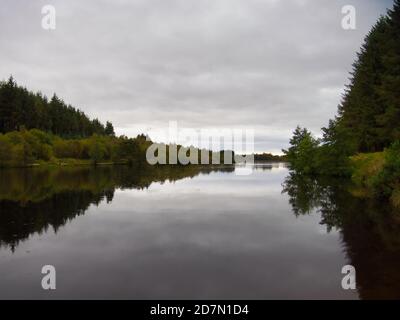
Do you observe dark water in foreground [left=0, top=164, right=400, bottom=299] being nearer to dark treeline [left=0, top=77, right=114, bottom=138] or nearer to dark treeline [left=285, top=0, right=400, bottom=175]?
dark treeline [left=285, top=0, right=400, bottom=175]

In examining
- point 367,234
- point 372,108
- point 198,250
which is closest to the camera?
point 198,250

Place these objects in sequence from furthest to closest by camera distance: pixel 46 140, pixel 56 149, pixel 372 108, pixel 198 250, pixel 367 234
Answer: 1. pixel 56 149
2. pixel 46 140
3. pixel 372 108
4. pixel 367 234
5. pixel 198 250

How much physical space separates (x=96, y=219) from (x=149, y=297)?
40.7 feet

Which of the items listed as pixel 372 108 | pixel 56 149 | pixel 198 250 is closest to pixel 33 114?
pixel 56 149

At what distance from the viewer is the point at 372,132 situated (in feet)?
157

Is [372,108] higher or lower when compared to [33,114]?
lower

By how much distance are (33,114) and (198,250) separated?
129 metres

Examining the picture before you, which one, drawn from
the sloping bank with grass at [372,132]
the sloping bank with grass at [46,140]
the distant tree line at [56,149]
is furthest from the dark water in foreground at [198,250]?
the sloping bank with grass at [46,140]

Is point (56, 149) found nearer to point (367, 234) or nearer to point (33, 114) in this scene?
point (33, 114)

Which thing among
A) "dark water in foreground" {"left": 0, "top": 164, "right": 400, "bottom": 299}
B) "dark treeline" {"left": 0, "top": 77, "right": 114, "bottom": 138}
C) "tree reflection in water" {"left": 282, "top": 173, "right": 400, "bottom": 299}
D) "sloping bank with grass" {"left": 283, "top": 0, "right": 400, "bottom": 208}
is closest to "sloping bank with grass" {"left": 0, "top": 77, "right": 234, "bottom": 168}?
"dark treeline" {"left": 0, "top": 77, "right": 114, "bottom": 138}

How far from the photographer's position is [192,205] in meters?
27.4

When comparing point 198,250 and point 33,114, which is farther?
point 33,114

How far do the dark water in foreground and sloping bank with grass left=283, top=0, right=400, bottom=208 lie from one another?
427cm

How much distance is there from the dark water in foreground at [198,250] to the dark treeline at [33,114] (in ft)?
344
